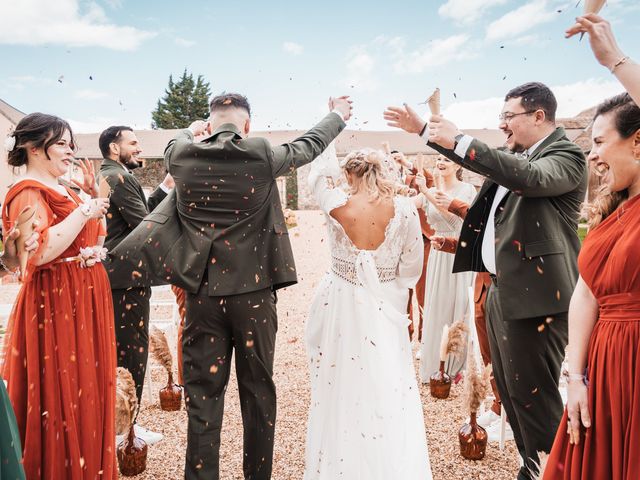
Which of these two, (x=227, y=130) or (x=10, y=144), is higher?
(x=227, y=130)

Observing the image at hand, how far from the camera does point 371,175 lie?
3.17 meters

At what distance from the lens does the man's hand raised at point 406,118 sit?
2615 millimetres

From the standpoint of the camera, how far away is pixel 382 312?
3.11 m

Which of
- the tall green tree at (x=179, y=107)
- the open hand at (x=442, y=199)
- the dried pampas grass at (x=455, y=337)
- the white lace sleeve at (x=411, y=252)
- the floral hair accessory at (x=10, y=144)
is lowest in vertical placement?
the dried pampas grass at (x=455, y=337)

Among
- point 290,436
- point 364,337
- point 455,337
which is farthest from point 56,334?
point 455,337

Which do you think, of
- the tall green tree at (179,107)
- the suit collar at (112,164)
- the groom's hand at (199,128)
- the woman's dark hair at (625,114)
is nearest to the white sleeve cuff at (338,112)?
the groom's hand at (199,128)

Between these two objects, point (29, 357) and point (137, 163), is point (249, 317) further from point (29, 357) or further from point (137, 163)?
point (137, 163)

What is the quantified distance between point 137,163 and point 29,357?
203 cm

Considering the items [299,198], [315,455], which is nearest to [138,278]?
[315,455]

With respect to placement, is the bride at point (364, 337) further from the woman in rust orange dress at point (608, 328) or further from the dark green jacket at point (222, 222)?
the woman in rust orange dress at point (608, 328)

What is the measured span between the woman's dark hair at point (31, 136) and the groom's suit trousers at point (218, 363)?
4.05ft

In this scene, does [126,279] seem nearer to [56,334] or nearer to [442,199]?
[56,334]

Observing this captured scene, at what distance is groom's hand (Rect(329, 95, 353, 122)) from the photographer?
331 cm

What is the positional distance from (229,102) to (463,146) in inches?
58.7
